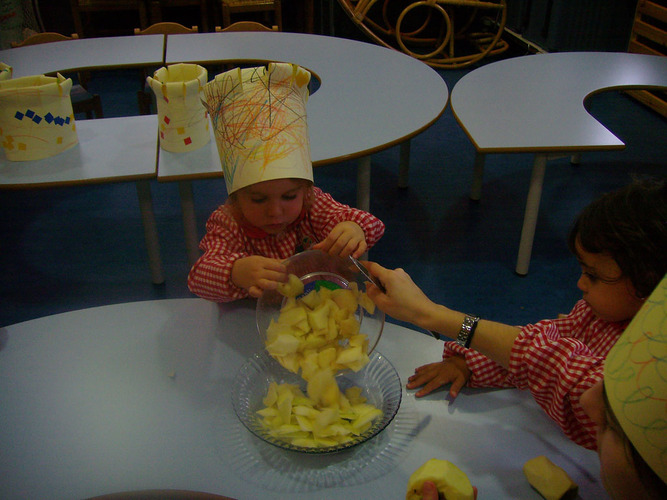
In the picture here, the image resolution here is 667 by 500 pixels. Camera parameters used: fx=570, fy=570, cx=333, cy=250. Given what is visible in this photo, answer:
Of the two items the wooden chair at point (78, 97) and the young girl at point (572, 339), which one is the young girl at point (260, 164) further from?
the wooden chair at point (78, 97)

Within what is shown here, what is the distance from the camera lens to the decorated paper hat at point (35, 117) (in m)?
1.50

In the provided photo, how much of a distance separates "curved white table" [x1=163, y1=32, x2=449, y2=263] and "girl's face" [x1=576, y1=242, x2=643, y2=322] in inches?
35.9

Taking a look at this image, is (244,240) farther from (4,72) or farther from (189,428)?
(4,72)

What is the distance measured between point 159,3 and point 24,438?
14.2 feet

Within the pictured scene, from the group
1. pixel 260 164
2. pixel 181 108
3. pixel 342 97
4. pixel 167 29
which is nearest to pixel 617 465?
pixel 260 164

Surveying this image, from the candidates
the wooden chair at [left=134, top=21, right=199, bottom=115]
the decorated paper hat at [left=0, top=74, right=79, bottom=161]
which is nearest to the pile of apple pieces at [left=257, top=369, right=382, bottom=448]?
the decorated paper hat at [left=0, top=74, right=79, bottom=161]

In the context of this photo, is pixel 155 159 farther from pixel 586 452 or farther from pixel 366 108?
pixel 586 452

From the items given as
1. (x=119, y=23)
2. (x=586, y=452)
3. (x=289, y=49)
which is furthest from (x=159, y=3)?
(x=586, y=452)

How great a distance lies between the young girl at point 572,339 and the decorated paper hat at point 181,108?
0.90 m

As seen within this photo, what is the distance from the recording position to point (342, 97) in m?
2.08

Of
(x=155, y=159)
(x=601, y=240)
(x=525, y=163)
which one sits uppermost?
(x=601, y=240)

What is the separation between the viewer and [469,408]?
0.88 metres

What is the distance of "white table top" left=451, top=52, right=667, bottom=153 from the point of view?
1875mm

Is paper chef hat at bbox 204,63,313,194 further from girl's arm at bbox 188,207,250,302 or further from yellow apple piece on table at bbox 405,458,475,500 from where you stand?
yellow apple piece on table at bbox 405,458,475,500
